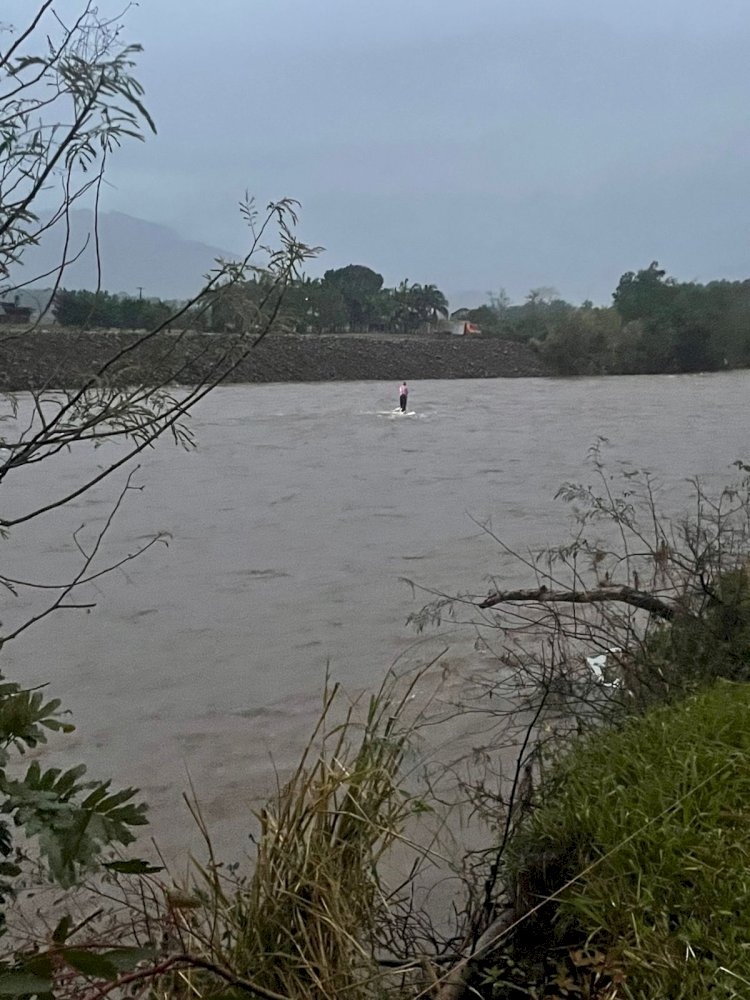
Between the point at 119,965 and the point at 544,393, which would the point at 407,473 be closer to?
the point at 119,965

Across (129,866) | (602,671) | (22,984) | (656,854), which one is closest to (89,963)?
(22,984)

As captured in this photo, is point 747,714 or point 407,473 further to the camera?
point 407,473

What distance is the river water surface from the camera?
19.2 feet

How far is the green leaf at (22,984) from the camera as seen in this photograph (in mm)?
1101

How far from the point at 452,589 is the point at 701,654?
4.88 m

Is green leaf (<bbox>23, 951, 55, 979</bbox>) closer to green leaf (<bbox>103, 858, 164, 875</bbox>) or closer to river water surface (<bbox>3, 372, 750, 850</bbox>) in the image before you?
green leaf (<bbox>103, 858, 164, 875</bbox>)

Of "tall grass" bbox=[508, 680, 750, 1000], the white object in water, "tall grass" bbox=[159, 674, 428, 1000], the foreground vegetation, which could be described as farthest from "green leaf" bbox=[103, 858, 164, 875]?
the white object in water

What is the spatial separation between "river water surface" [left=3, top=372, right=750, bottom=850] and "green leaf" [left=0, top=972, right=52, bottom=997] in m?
3.40

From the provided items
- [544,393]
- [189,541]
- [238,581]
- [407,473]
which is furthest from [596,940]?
[544,393]

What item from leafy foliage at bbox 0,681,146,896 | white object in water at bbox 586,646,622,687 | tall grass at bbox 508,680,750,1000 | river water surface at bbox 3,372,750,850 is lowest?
river water surface at bbox 3,372,750,850

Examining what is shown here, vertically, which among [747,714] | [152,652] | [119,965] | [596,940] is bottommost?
[152,652]

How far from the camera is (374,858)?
2.36m

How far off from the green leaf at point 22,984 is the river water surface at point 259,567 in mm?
3401

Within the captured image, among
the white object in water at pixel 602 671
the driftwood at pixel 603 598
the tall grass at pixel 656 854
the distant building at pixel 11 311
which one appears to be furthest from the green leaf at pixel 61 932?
the driftwood at pixel 603 598
